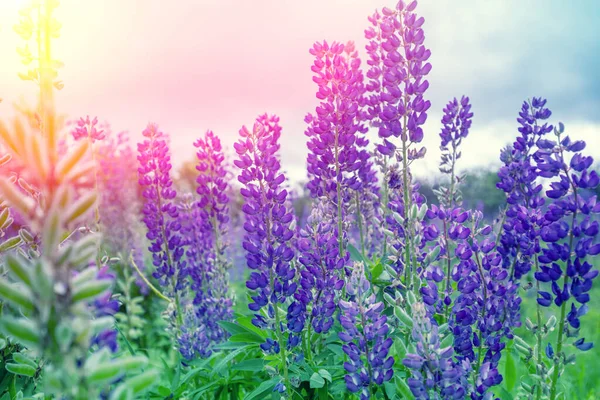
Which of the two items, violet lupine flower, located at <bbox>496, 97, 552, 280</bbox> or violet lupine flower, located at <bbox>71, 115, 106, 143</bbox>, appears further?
violet lupine flower, located at <bbox>71, 115, 106, 143</bbox>

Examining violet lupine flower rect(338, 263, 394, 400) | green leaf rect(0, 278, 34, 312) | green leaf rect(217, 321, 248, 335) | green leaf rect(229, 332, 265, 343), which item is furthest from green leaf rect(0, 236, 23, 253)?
green leaf rect(217, 321, 248, 335)

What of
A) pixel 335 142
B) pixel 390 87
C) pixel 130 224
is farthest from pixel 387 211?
pixel 130 224

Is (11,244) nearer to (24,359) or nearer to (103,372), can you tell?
(24,359)

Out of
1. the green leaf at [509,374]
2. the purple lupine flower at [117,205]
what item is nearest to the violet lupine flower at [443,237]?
the green leaf at [509,374]

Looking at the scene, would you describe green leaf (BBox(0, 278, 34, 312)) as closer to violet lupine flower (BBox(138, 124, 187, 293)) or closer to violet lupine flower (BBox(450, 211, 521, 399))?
violet lupine flower (BBox(450, 211, 521, 399))

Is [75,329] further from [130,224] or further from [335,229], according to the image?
[130,224]

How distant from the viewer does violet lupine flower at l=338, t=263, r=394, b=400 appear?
2.07m

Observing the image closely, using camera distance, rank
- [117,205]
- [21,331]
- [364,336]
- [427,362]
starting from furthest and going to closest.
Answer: [117,205] → [364,336] → [427,362] → [21,331]

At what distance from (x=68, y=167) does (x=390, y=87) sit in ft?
7.01

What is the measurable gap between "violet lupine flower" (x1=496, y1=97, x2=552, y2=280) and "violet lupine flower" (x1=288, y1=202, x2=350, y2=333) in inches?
34.7

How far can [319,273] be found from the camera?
8.87 feet

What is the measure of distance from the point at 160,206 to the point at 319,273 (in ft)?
5.69

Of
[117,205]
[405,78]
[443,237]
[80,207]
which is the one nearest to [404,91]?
[405,78]

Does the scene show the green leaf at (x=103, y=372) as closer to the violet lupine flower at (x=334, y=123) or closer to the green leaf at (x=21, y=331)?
the green leaf at (x=21, y=331)
